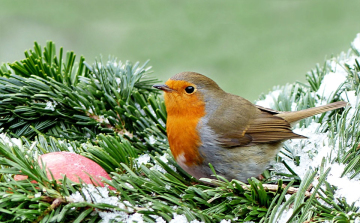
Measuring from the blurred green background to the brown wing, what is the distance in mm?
3948

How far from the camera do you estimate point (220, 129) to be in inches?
95.8

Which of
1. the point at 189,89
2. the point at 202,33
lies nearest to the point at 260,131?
the point at 189,89

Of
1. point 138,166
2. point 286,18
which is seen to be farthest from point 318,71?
point 286,18

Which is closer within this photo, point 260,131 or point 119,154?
point 119,154

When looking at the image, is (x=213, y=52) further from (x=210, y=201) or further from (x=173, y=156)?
(x=210, y=201)

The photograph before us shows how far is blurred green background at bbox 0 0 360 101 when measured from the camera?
714 centimetres

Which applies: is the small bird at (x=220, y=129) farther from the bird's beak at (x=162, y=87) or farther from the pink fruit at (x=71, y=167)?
the pink fruit at (x=71, y=167)

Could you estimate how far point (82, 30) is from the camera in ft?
26.0

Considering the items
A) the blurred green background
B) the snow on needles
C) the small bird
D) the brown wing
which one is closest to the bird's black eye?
the small bird

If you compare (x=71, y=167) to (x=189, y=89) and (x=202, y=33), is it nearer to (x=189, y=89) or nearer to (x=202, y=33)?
(x=189, y=89)

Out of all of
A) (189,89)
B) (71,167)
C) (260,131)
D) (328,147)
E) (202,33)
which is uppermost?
(202,33)

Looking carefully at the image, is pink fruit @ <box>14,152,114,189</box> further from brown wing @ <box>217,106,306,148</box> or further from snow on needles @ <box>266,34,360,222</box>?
brown wing @ <box>217,106,306,148</box>

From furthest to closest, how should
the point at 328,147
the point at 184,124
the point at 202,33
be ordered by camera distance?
1. the point at 202,33
2. the point at 184,124
3. the point at 328,147

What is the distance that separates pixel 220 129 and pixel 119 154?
31.7 inches
